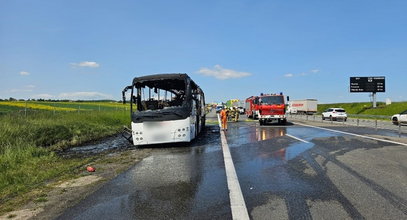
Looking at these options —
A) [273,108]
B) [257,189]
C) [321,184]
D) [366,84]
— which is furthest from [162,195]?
[366,84]

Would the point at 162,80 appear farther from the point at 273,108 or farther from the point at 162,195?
the point at 273,108

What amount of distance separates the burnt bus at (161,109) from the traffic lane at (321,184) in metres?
3.26

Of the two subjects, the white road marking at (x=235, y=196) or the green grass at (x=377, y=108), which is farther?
the green grass at (x=377, y=108)

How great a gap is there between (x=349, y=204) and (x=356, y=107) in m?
63.1

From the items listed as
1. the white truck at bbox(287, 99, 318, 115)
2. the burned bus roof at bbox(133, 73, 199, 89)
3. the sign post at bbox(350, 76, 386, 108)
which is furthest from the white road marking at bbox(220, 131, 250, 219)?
the white truck at bbox(287, 99, 318, 115)

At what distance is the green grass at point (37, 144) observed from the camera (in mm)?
7777

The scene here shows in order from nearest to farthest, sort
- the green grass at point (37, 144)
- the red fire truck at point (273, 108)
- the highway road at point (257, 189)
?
1. the highway road at point (257, 189)
2. the green grass at point (37, 144)
3. the red fire truck at point (273, 108)

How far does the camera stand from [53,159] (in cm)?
1109

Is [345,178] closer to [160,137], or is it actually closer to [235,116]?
[160,137]

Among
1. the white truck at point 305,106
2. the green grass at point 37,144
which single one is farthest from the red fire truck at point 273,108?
the white truck at point 305,106

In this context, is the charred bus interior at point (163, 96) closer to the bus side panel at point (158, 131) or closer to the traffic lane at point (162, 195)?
the bus side panel at point (158, 131)

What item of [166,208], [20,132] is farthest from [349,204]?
[20,132]

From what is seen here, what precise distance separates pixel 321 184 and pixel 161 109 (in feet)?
26.2

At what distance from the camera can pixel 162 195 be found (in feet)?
18.6
